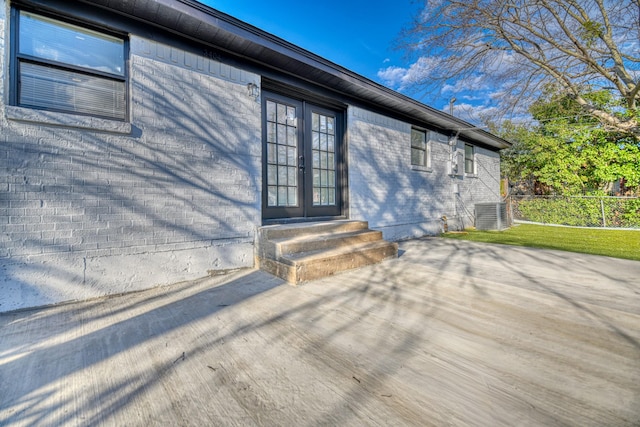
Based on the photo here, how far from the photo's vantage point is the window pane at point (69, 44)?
103 inches

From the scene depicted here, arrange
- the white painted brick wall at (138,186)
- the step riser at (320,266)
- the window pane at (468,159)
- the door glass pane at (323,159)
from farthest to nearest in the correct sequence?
the window pane at (468,159), the door glass pane at (323,159), the step riser at (320,266), the white painted brick wall at (138,186)

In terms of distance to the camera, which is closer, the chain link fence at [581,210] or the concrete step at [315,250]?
the concrete step at [315,250]

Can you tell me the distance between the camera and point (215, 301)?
264cm

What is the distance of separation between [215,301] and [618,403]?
2801mm

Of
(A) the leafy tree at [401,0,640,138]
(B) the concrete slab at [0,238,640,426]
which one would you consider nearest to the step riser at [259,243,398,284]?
(B) the concrete slab at [0,238,640,426]

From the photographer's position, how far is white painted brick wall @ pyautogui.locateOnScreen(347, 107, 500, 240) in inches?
214

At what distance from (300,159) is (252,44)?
69.9 inches

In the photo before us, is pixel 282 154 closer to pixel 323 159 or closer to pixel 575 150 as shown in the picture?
pixel 323 159

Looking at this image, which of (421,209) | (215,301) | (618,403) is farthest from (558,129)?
(215,301)

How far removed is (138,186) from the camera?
301 centimetres

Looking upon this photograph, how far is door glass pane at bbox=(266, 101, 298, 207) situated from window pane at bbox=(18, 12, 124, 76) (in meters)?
1.97

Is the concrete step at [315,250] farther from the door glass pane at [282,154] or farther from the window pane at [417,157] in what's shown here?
the window pane at [417,157]

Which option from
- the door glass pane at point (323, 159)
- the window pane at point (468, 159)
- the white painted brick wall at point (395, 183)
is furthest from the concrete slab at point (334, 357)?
the window pane at point (468, 159)

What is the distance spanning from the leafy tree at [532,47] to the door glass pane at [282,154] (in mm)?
4343
